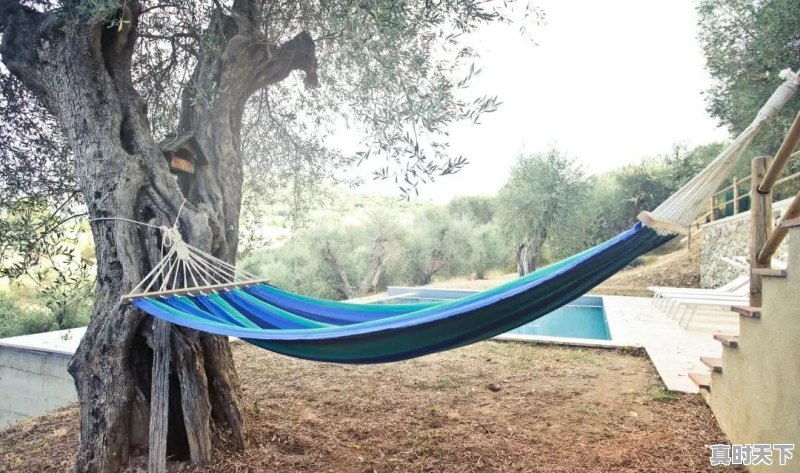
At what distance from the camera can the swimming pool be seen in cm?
614

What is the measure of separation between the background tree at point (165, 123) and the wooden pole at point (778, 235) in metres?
1.26

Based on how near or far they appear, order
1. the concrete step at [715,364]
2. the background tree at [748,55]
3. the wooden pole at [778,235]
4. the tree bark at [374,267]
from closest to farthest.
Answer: the wooden pole at [778,235] → the concrete step at [715,364] → the background tree at [748,55] → the tree bark at [374,267]

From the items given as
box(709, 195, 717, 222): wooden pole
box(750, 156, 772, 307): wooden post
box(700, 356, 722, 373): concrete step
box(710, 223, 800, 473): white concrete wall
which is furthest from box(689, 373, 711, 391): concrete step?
box(709, 195, 717, 222): wooden pole

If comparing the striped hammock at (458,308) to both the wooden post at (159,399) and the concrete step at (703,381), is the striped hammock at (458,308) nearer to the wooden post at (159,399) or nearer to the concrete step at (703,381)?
the wooden post at (159,399)

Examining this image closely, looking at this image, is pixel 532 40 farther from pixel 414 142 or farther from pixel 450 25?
pixel 414 142

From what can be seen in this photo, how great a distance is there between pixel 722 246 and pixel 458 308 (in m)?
7.86

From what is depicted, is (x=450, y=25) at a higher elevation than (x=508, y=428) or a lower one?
higher

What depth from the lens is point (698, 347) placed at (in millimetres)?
3965

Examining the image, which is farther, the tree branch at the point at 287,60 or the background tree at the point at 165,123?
the tree branch at the point at 287,60

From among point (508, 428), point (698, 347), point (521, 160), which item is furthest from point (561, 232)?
point (508, 428)

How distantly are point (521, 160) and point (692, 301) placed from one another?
5.65m

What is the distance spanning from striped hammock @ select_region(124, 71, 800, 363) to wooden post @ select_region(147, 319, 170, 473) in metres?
0.22

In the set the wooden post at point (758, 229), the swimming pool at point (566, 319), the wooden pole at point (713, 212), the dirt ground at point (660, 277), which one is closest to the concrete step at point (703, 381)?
the wooden post at point (758, 229)

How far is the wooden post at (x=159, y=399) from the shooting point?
1.86 metres
